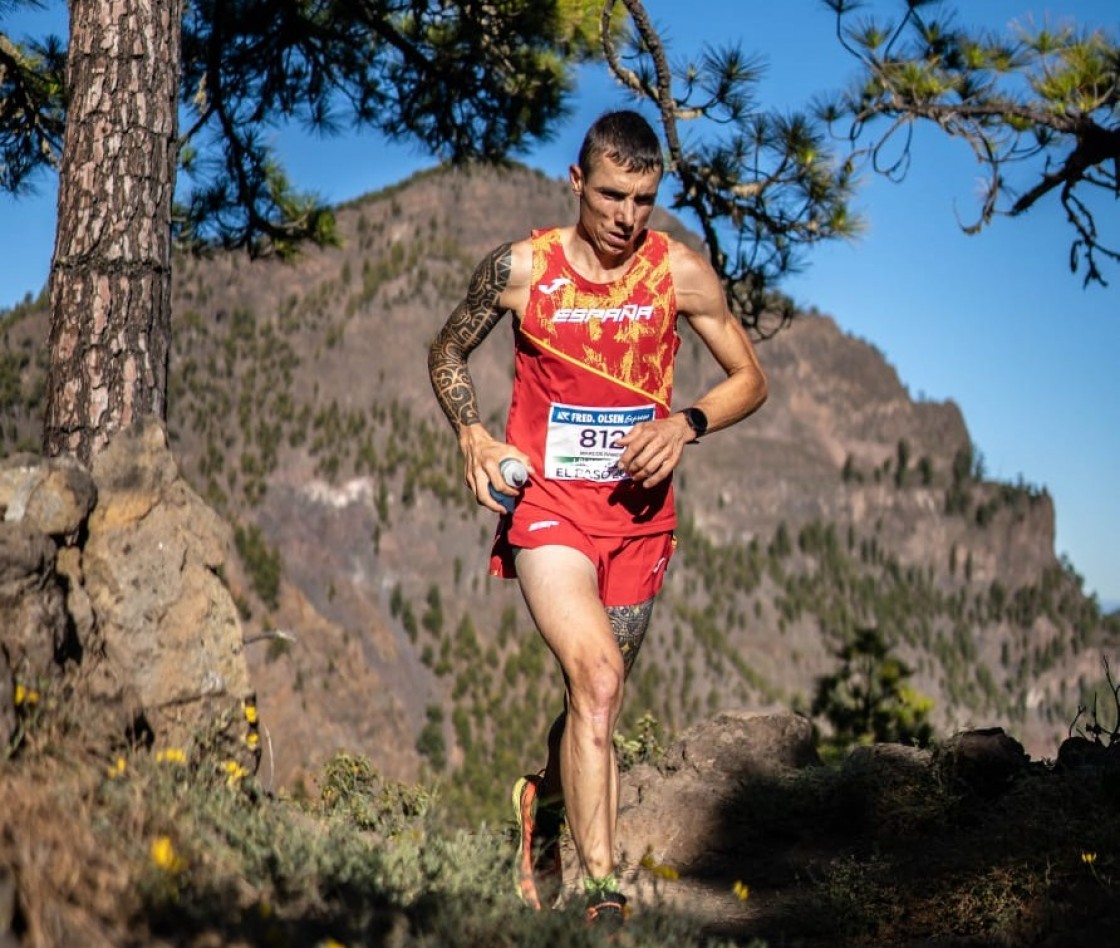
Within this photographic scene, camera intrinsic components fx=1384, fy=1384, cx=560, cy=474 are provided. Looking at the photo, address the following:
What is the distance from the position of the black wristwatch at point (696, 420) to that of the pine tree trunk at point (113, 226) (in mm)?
2180

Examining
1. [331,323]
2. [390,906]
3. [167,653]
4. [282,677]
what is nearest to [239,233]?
[167,653]

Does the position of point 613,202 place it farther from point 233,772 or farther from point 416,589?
point 416,589

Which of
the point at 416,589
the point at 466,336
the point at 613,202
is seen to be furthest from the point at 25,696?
the point at 416,589

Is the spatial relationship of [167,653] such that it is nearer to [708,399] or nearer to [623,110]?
[708,399]

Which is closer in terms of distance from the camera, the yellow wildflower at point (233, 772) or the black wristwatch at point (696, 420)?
the yellow wildflower at point (233, 772)

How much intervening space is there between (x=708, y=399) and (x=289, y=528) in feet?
512

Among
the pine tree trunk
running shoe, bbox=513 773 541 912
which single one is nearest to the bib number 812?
running shoe, bbox=513 773 541 912

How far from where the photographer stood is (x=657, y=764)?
7160mm

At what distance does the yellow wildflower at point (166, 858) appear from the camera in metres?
2.55

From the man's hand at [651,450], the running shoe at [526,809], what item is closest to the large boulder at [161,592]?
the running shoe at [526,809]

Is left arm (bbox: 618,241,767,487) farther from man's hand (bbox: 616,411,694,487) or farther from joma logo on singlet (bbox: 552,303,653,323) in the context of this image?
joma logo on singlet (bbox: 552,303,653,323)

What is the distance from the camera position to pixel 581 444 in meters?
4.02

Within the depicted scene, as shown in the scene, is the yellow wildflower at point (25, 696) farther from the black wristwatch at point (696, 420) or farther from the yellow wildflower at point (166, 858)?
the black wristwatch at point (696, 420)

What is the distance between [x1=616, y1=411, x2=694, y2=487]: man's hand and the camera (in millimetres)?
3748
